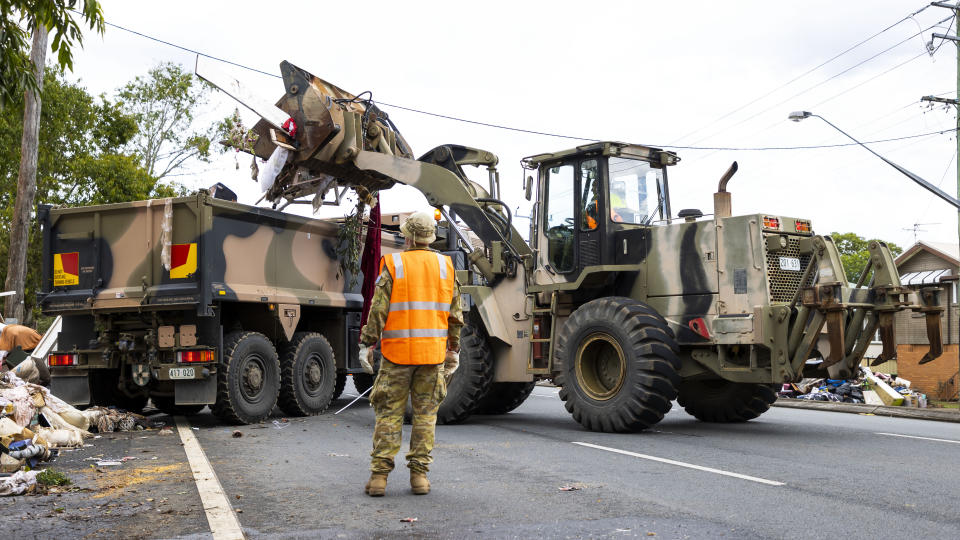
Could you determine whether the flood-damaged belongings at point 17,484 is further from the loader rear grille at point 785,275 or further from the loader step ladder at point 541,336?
the loader rear grille at point 785,275

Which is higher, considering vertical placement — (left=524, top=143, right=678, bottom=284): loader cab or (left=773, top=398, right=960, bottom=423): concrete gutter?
(left=524, top=143, right=678, bottom=284): loader cab

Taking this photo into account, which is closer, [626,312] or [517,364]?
[626,312]

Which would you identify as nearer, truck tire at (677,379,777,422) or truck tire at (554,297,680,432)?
truck tire at (554,297,680,432)

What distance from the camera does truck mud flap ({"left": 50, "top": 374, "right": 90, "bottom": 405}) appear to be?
11.4 meters

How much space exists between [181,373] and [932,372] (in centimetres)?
2560

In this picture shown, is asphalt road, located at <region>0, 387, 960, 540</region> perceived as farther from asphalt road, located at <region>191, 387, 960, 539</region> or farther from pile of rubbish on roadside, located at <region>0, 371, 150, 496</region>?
pile of rubbish on roadside, located at <region>0, 371, 150, 496</region>

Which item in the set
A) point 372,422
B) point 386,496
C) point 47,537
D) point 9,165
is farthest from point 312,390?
point 9,165

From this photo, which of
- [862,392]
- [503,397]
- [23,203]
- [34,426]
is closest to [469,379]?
[503,397]

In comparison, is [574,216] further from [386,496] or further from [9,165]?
[9,165]

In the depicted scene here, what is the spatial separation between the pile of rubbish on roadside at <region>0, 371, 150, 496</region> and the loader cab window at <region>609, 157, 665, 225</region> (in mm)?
6107

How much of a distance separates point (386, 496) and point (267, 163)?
7043 millimetres

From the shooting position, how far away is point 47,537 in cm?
495

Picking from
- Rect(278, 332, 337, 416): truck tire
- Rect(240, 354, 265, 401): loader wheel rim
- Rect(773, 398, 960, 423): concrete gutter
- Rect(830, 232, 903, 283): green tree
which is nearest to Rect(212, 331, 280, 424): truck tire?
Rect(240, 354, 265, 401): loader wheel rim

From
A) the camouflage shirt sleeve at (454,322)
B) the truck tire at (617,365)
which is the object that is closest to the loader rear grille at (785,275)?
the truck tire at (617,365)
